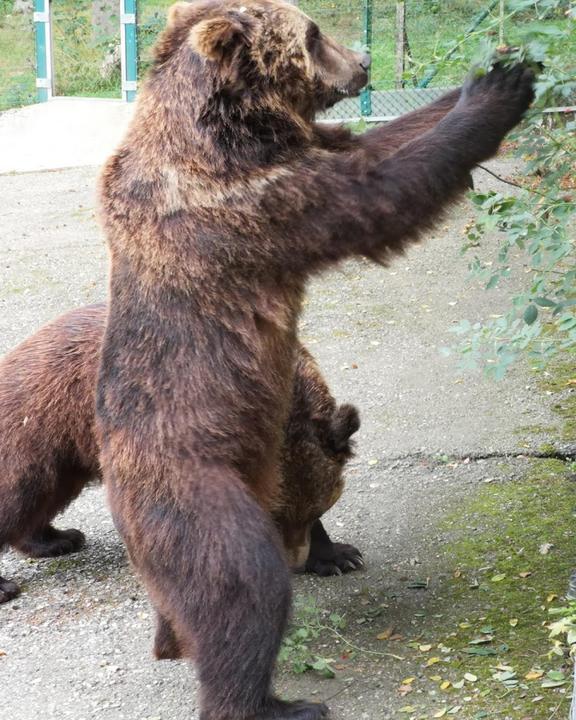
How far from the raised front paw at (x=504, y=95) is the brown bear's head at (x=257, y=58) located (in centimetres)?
53

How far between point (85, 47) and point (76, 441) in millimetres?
15112

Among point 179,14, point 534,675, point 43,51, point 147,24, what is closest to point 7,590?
point 534,675

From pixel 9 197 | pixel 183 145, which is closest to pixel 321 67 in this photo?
pixel 183 145

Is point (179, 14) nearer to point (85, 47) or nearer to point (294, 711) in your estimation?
point (294, 711)

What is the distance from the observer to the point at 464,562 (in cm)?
478

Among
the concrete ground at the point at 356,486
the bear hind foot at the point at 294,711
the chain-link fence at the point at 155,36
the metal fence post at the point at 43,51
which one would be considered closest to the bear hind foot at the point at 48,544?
the concrete ground at the point at 356,486

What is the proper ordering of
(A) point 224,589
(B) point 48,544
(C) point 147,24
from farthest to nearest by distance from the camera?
(C) point 147,24 → (B) point 48,544 → (A) point 224,589

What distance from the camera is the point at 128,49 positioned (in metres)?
16.6

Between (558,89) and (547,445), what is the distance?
269 cm

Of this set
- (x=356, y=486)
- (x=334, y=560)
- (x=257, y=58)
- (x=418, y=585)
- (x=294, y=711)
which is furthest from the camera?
(x=356, y=486)

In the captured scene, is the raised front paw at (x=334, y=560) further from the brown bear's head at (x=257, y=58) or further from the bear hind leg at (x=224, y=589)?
the brown bear's head at (x=257, y=58)

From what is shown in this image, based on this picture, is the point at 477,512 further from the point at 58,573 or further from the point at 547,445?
the point at 58,573

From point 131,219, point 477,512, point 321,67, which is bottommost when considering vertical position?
point 477,512

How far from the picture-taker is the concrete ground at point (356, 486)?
4262 mm
